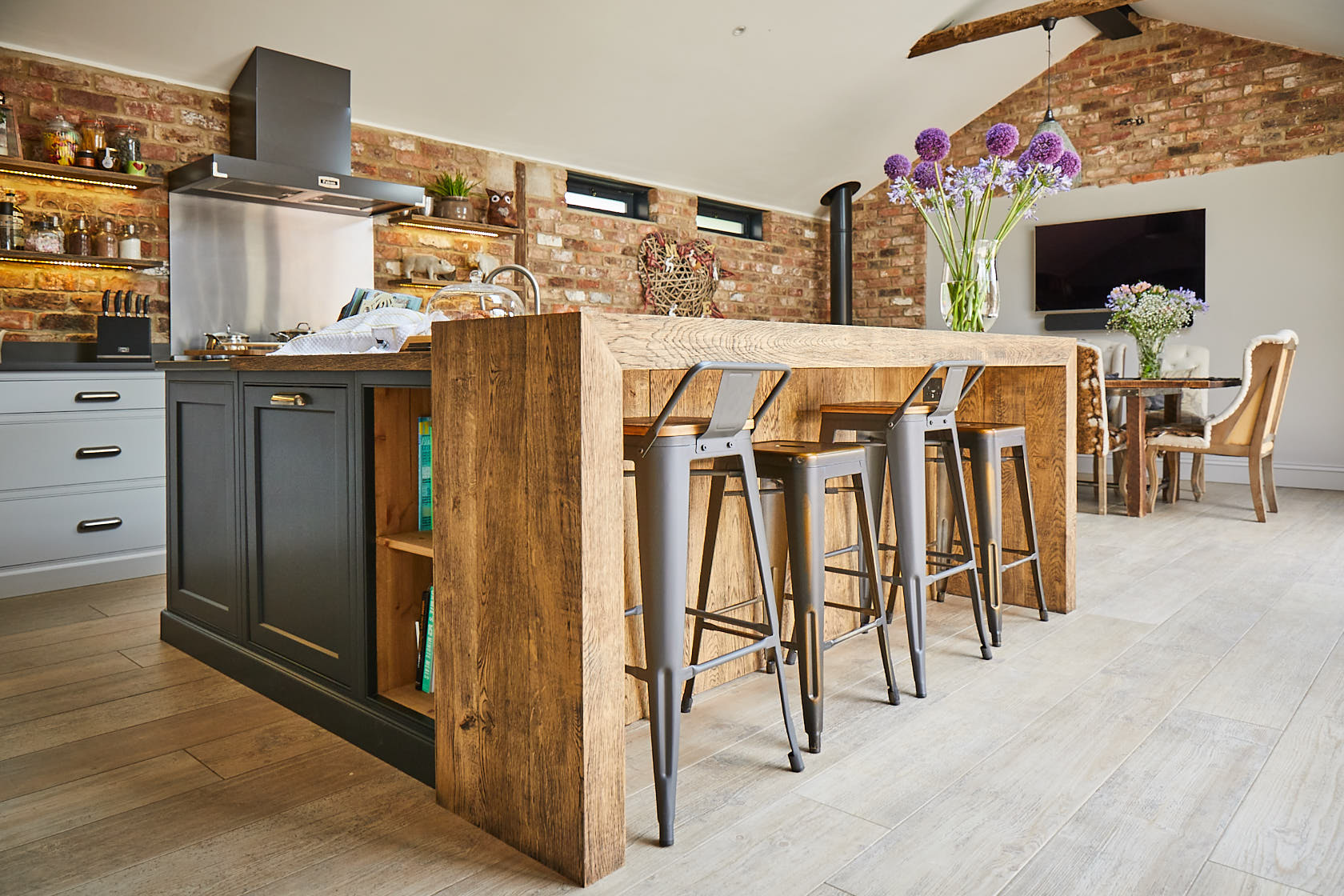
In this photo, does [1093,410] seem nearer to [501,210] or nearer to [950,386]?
[950,386]

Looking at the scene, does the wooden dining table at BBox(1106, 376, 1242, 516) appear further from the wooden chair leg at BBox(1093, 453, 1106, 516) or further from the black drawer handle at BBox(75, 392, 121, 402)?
the black drawer handle at BBox(75, 392, 121, 402)

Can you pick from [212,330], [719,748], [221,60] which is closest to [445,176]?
[221,60]

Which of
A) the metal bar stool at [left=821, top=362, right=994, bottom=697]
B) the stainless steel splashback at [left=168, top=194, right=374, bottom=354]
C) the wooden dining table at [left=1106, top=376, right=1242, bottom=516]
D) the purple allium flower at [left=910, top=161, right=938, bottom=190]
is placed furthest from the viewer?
the wooden dining table at [left=1106, top=376, right=1242, bottom=516]

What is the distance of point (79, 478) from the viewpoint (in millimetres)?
3533

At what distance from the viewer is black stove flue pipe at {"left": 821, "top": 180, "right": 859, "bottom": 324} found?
794cm

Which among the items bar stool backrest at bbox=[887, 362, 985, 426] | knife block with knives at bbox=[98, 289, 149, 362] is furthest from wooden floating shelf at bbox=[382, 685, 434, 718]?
knife block with knives at bbox=[98, 289, 149, 362]

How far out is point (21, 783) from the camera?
187cm

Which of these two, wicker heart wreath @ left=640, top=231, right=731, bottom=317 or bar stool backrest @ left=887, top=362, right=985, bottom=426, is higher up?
wicker heart wreath @ left=640, top=231, right=731, bottom=317

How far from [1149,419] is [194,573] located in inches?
218

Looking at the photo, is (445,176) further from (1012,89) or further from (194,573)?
(1012,89)

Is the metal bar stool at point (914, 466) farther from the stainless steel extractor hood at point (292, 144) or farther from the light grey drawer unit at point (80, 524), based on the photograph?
the stainless steel extractor hood at point (292, 144)

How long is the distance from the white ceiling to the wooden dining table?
7.37 feet

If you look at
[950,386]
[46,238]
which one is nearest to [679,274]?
[46,238]

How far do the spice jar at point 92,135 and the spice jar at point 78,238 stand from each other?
1.04 feet
